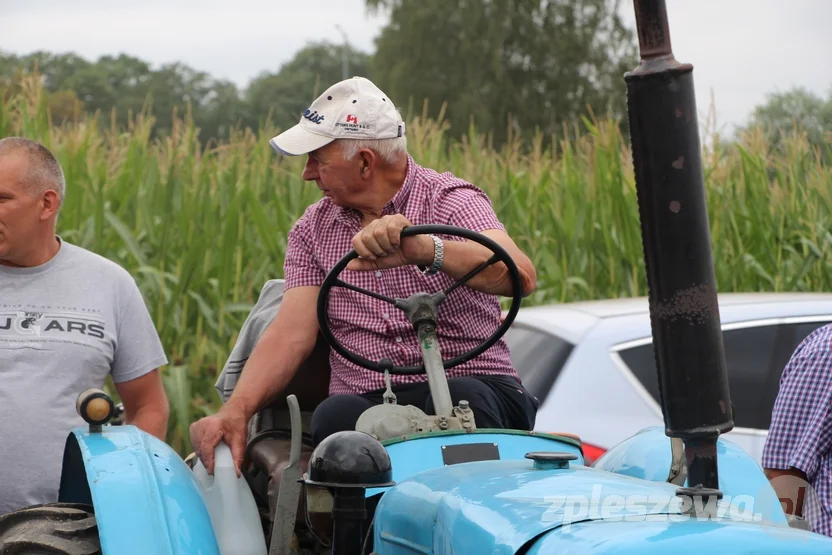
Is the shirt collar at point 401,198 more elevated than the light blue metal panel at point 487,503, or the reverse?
the shirt collar at point 401,198

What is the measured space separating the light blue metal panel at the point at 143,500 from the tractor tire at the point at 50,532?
11 centimetres

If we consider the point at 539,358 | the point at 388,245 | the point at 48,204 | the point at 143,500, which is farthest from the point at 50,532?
the point at 539,358

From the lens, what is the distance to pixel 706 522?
164cm

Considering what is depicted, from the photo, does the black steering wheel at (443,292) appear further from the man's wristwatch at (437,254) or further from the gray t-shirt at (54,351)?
the gray t-shirt at (54,351)

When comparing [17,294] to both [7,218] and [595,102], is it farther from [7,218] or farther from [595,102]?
[595,102]

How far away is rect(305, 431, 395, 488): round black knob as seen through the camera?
212 centimetres

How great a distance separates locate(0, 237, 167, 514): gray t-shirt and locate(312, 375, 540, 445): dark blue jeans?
2.70 feet

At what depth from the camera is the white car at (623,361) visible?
4.45 meters

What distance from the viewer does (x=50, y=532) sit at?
8.52 feet

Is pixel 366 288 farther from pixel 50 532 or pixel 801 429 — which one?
pixel 801 429

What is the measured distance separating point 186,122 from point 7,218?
164 inches

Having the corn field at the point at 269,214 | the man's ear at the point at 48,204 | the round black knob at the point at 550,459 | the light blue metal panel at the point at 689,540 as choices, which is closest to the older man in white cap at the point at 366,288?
the man's ear at the point at 48,204

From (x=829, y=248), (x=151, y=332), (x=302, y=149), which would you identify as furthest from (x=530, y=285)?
(x=829, y=248)

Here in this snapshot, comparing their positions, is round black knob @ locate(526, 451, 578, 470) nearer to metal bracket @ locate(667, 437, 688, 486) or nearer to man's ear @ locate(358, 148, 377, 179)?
metal bracket @ locate(667, 437, 688, 486)
